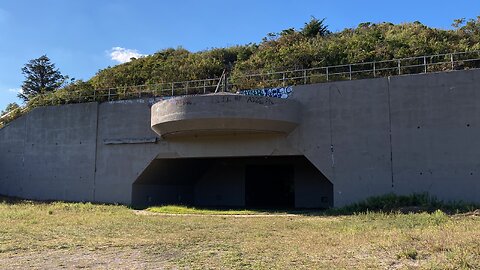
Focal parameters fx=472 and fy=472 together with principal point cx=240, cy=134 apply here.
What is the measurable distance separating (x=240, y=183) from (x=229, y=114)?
10.5 meters

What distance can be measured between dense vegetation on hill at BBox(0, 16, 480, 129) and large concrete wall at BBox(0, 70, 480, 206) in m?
4.92

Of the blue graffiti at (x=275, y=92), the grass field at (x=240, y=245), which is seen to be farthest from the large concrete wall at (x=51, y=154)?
the grass field at (x=240, y=245)

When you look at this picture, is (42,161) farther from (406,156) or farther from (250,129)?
(406,156)

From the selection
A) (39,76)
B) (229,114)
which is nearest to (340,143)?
(229,114)

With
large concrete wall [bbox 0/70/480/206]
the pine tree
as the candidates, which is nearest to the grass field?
large concrete wall [bbox 0/70/480/206]

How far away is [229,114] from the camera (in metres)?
22.9

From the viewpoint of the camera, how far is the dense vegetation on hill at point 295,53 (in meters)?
33.4

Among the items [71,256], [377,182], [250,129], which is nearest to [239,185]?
[250,129]

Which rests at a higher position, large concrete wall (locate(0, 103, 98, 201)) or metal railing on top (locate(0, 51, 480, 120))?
metal railing on top (locate(0, 51, 480, 120))

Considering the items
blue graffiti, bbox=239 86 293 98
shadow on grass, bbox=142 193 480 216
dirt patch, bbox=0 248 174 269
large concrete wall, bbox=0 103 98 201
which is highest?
blue graffiti, bbox=239 86 293 98

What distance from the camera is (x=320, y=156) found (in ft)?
78.8

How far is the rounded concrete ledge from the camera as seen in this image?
23.0 metres

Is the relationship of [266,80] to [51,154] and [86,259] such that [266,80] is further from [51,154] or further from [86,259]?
[86,259]

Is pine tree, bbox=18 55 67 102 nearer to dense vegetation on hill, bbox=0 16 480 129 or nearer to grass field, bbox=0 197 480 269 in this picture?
dense vegetation on hill, bbox=0 16 480 129
